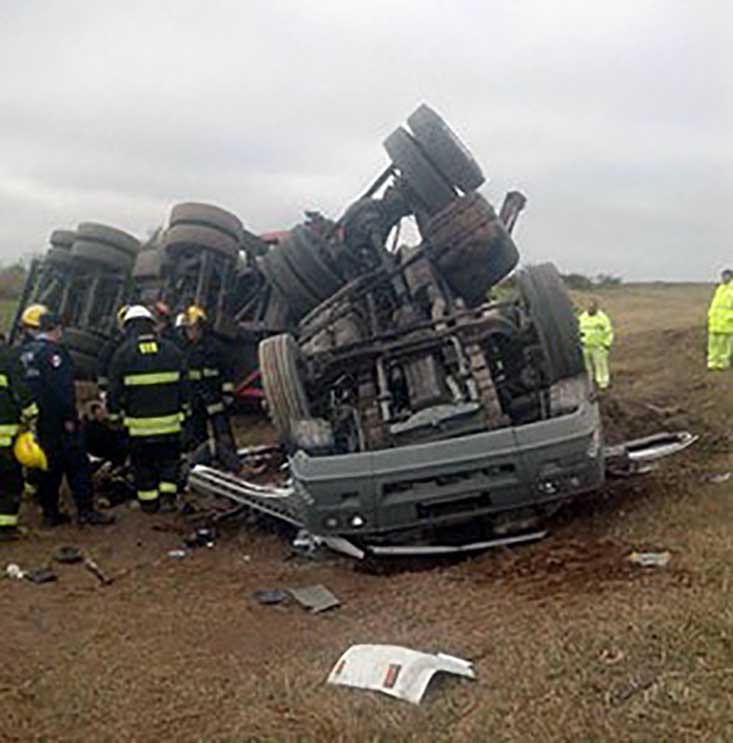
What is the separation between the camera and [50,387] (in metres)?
6.91

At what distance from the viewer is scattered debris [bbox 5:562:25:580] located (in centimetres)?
573

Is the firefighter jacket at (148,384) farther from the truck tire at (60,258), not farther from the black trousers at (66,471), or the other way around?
the truck tire at (60,258)

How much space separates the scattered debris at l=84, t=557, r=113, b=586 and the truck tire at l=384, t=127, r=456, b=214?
290 centimetres

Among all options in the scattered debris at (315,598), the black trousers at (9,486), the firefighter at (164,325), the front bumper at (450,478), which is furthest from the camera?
the firefighter at (164,325)

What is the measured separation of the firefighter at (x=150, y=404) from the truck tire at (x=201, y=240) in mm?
2215

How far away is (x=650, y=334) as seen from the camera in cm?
1953

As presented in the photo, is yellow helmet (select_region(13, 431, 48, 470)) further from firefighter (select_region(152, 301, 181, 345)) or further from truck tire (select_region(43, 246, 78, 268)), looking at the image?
truck tire (select_region(43, 246, 78, 268))

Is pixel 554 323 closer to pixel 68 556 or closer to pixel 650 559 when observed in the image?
pixel 650 559

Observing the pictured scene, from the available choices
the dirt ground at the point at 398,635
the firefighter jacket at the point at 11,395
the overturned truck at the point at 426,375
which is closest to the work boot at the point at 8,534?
the dirt ground at the point at 398,635

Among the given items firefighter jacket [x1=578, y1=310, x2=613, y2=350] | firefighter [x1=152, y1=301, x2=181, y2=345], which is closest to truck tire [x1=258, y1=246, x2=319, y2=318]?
firefighter [x1=152, y1=301, x2=181, y2=345]

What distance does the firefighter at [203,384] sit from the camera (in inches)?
321

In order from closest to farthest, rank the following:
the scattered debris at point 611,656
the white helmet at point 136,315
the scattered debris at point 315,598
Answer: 1. the scattered debris at point 611,656
2. the scattered debris at point 315,598
3. the white helmet at point 136,315

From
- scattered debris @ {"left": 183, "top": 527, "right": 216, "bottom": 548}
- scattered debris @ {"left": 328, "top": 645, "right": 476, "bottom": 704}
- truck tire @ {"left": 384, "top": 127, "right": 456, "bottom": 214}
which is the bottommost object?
scattered debris @ {"left": 183, "top": 527, "right": 216, "bottom": 548}

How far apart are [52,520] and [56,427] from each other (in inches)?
24.0
